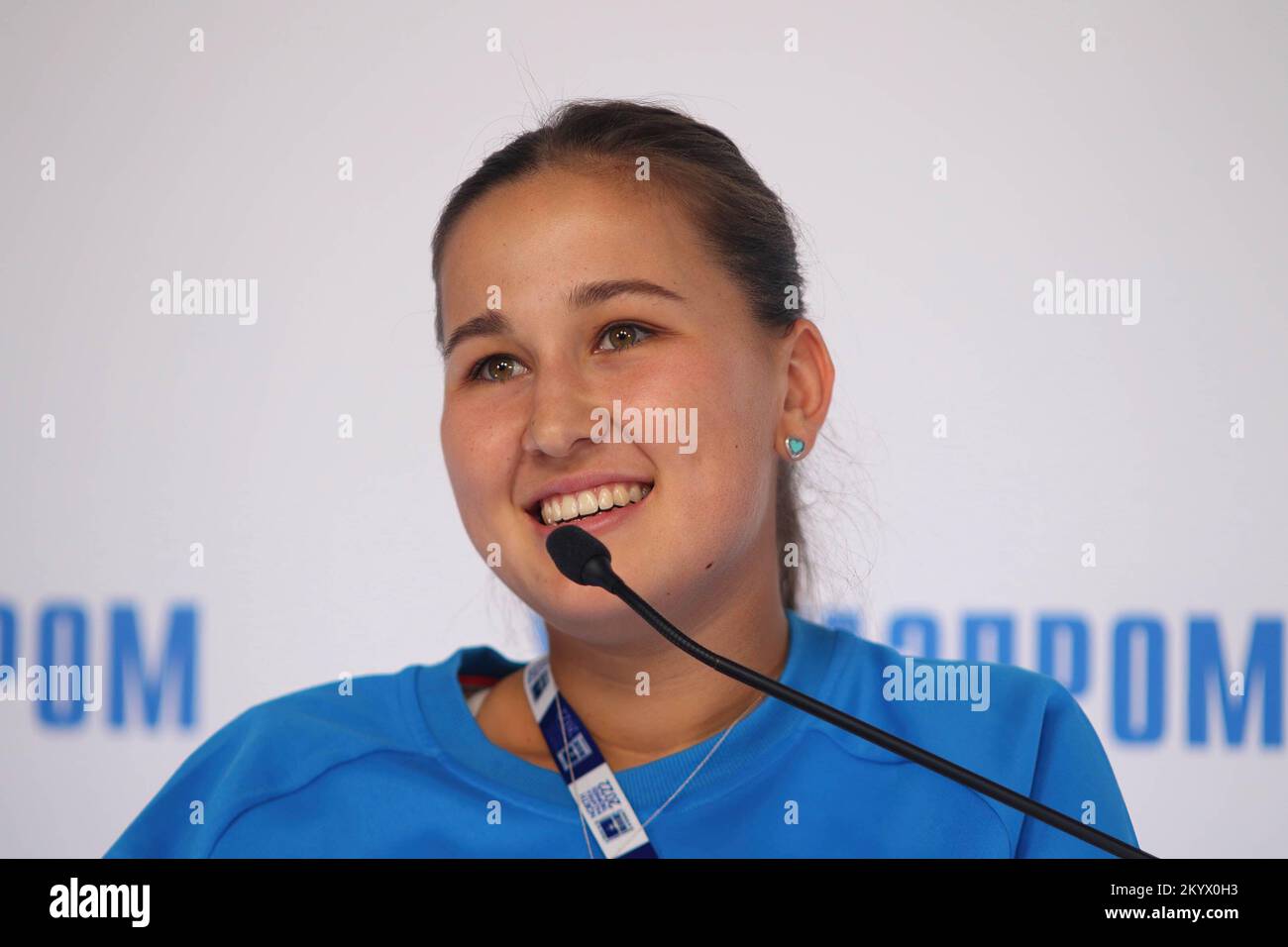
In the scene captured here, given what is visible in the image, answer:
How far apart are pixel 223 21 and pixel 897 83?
2.84 feet

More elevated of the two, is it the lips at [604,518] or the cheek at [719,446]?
the cheek at [719,446]

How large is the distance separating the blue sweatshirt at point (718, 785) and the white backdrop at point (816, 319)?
0.94 feet

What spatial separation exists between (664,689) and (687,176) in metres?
0.52

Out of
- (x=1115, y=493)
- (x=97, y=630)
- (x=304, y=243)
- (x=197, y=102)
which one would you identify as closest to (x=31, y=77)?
(x=197, y=102)

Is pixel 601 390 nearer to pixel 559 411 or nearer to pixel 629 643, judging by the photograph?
pixel 559 411

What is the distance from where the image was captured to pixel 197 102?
1610 mm

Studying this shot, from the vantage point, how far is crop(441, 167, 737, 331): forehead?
1.13 metres

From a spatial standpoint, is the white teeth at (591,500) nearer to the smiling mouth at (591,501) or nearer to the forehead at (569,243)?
the smiling mouth at (591,501)

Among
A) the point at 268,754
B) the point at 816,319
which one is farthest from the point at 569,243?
→ the point at 268,754

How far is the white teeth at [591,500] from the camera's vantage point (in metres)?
1.12

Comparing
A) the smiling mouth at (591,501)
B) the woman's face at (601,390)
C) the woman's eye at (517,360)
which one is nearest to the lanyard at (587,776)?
the woman's face at (601,390)

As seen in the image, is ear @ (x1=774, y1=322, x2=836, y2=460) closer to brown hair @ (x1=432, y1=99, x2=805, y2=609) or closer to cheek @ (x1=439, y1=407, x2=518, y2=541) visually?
brown hair @ (x1=432, y1=99, x2=805, y2=609)

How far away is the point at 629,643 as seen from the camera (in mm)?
1202

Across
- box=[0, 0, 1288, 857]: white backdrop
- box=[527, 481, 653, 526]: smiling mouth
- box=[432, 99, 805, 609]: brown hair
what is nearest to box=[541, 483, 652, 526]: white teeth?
box=[527, 481, 653, 526]: smiling mouth
